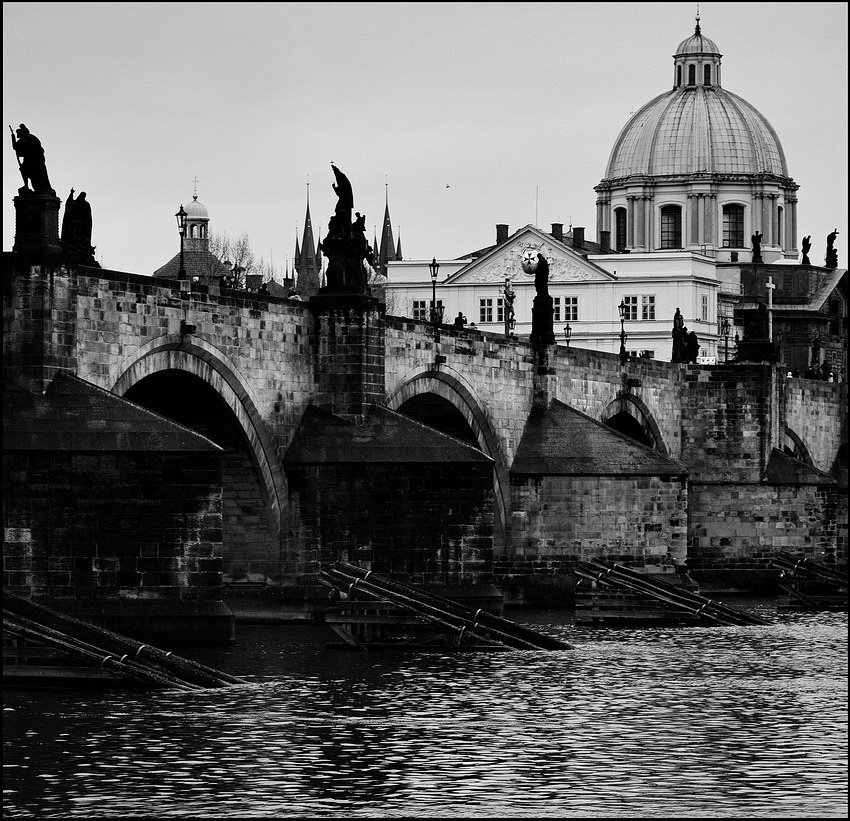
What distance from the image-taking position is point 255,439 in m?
41.4

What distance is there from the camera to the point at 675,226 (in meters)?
133

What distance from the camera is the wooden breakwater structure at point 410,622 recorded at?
36.8m

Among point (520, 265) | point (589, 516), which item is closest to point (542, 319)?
point (589, 516)

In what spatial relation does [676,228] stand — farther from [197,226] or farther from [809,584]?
[809,584]

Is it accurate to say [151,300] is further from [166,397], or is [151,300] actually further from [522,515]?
[522,515]

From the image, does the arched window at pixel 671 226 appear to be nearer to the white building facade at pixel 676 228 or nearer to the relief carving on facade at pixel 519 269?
the white building facade at pixel 676 228

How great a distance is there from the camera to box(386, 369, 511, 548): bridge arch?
48.6m

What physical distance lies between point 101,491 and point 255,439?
28.0ft

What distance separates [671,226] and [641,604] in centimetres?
8871

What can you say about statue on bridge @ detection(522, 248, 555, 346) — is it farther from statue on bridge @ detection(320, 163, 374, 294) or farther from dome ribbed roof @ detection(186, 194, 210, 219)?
→ dome ribbed roof @ detection(186, 194, 210, 219)

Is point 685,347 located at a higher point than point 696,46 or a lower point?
lower

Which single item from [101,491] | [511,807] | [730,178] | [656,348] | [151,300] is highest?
[730,178]

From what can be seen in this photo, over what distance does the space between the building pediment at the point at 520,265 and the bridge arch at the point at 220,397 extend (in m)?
74.2

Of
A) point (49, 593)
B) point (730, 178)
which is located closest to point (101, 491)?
point (49, 593)
